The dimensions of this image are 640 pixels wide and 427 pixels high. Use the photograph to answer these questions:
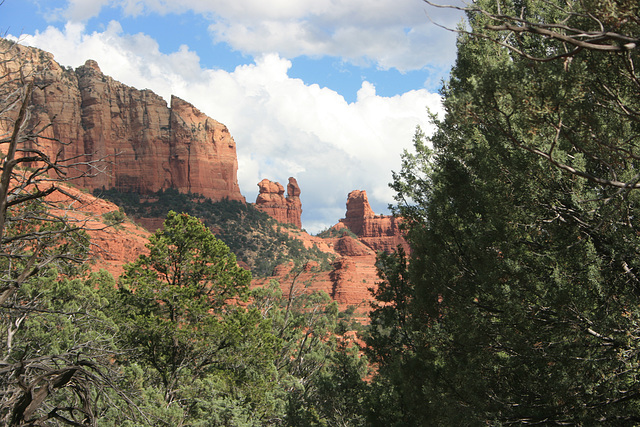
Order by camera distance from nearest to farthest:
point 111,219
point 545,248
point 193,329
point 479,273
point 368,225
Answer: point 111,219 → point 545,248 → point 479,273 → point 193,329 → point 368,225

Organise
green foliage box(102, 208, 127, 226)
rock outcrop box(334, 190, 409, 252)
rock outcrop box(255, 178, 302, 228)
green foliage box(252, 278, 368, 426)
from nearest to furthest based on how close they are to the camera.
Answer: green foliage box(102, 208, 127, 226), green foliage box(252, 278, 368, 426), rock outcrop box(255, 178, 302, 228), rock outcrop box(334, 190, 409, 252)

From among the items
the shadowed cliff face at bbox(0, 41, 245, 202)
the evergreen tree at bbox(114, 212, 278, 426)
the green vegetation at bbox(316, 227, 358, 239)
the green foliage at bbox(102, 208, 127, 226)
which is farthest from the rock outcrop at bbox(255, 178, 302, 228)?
the evergreen tree at bbox(114, 212, 278, 426)

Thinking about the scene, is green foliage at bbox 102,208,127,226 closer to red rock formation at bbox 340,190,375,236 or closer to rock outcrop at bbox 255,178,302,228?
rock outcrop at bbox 255,178,302,228

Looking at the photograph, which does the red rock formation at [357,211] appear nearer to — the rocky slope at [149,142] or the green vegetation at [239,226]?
the rocky slope at [149,142]

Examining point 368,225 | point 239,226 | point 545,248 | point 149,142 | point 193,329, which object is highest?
point 149,142

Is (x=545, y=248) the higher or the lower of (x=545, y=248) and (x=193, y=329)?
the higher

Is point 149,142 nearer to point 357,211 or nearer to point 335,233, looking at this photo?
point 335,233

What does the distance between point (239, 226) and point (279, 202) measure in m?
36.5

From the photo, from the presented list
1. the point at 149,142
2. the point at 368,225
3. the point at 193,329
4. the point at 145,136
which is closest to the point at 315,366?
the point at 193,329

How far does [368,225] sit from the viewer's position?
15088 centimetres

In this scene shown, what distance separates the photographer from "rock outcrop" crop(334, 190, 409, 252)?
477ft

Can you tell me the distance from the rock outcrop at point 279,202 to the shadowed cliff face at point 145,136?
15188mm

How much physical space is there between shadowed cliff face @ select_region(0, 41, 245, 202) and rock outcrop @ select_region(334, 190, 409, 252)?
131ft

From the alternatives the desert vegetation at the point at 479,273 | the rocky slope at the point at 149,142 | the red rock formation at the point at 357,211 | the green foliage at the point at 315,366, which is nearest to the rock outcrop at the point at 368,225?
the red rock formation at the point at 357,211
